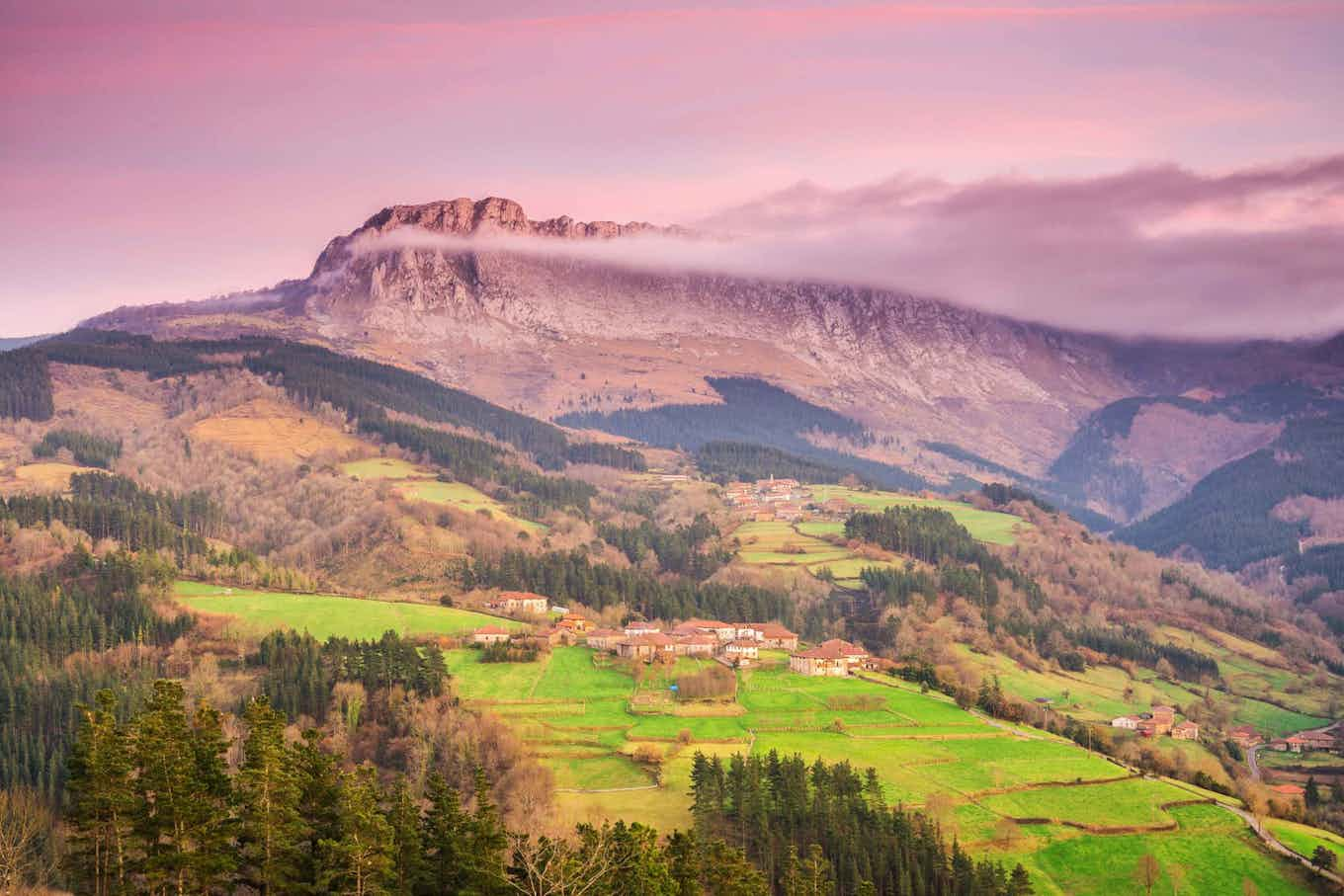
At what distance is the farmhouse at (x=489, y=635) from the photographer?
419ft

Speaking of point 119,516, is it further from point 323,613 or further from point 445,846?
point 445,846

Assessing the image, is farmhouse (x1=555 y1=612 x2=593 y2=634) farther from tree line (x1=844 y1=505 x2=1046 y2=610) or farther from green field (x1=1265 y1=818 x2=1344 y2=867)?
green field (x1=1265 y1=818 x2=1344 y2=867)

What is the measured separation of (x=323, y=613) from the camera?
13362 cm

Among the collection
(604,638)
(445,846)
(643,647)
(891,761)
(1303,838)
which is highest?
(445,846)

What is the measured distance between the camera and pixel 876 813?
82750mm

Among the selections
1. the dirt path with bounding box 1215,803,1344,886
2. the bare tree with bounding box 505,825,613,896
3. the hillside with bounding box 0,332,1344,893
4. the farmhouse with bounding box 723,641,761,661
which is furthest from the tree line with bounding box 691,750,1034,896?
the farmhouse with bounding box 723,641,761,661

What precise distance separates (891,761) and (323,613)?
6840cm

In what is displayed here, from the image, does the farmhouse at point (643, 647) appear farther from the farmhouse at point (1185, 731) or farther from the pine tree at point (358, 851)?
the pine tree at point (358, 851)

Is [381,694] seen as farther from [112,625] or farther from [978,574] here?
[978,574]

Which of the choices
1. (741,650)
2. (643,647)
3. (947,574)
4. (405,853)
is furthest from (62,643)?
(947,574)

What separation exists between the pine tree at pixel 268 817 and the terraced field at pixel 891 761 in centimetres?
3355

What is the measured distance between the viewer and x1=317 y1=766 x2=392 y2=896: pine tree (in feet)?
150

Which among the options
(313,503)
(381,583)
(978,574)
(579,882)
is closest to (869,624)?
(978,574)

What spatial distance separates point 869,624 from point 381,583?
6782 cm
